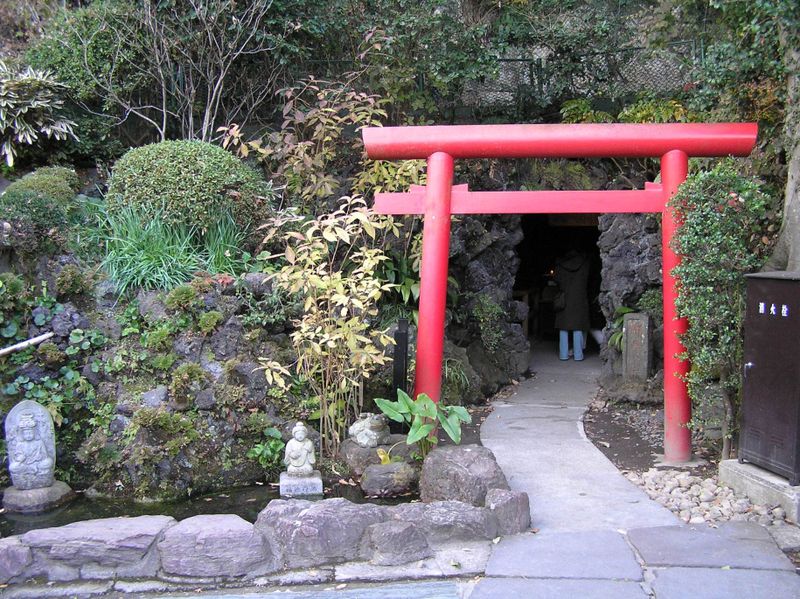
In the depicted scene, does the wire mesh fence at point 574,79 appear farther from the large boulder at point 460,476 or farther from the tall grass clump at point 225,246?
the large boulder at point 460,476

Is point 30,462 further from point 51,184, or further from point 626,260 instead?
point 626,260

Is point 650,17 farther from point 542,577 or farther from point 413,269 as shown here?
point 542,577

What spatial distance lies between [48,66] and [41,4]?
174 centimetres

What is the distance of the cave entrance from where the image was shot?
13742mm

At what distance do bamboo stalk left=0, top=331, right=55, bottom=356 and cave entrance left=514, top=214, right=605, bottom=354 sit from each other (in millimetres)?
8882

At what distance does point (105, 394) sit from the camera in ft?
21.1

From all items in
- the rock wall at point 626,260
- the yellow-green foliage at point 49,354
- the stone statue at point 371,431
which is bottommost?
the stone statue at point 371,431

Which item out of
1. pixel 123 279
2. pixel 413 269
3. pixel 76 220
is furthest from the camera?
pixel 413 269

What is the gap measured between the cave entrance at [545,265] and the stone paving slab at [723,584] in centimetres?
940

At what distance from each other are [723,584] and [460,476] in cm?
179

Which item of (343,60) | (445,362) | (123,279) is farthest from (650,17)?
(123,279)

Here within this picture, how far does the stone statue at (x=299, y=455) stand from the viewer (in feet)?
18.6

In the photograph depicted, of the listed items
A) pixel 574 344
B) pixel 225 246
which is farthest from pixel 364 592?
pixel 574 344

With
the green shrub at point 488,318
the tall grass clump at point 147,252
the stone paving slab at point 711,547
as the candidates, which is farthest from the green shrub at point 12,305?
the stone paving slab at point 711,547
